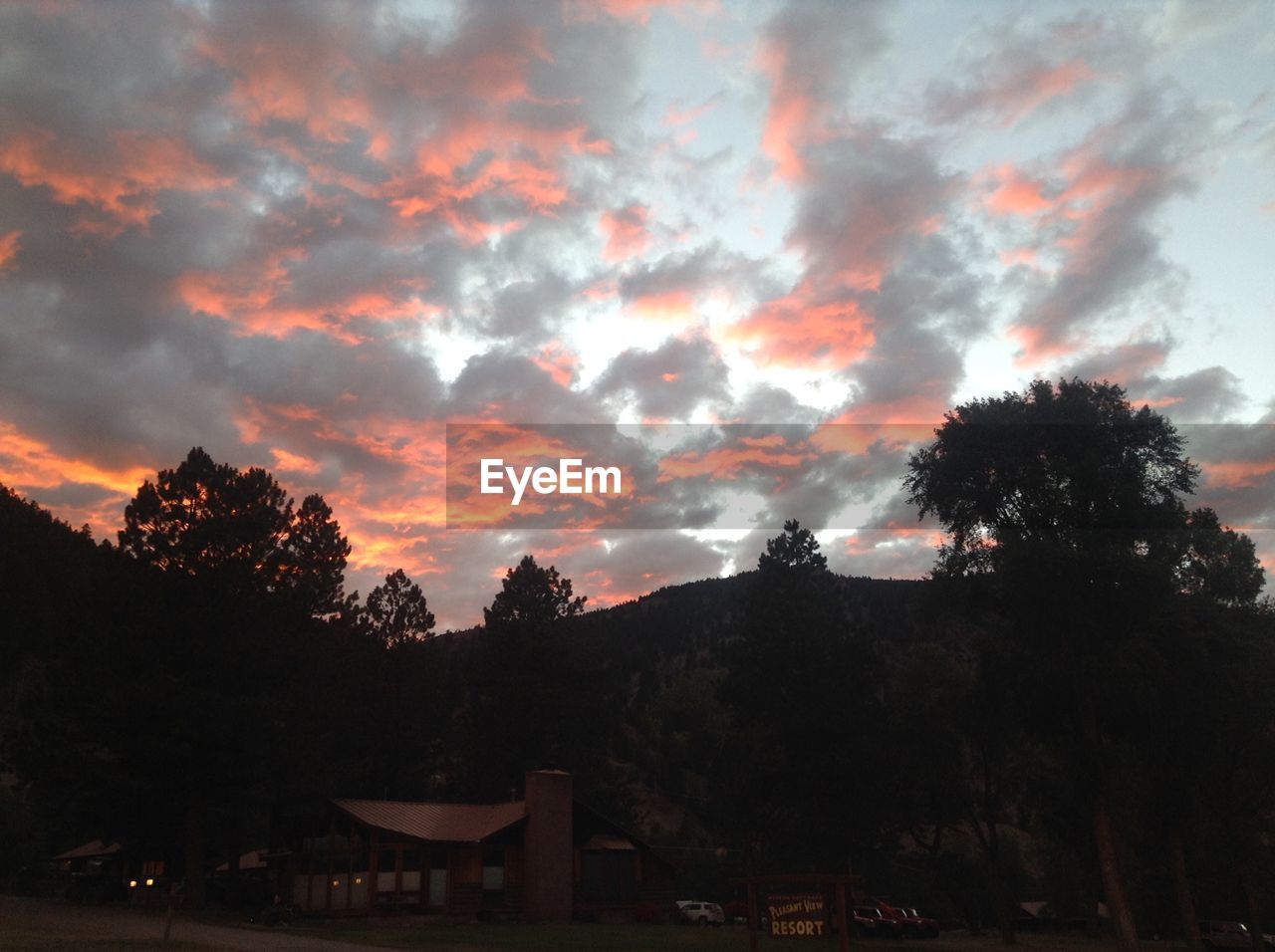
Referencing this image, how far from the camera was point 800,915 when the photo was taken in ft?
71.9

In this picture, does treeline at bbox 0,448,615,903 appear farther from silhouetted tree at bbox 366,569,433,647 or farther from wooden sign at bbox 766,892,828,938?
wooden sign at bbox 766,892,828,938

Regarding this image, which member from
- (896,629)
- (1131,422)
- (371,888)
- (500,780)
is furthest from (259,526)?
(896,629)

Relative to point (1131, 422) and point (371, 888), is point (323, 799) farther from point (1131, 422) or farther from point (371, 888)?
point (1131, 422)

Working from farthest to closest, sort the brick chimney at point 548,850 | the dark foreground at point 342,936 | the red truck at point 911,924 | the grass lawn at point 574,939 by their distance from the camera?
the red truck at point 911,924 → the brick chimney at point 548,850 → the grass lawn at point 574,939 → the dark foreground at point 342,936

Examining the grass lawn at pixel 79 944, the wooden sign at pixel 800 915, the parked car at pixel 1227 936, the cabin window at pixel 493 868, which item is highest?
the wooden sign at pixel 800 915

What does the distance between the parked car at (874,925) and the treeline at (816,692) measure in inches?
151

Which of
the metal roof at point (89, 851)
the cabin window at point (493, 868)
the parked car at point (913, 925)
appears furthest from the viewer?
the metal roof at point (89, 851)


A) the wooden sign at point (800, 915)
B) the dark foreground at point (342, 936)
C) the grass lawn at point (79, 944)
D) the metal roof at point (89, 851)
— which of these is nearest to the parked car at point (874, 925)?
the dark foreground at point (342, 936)

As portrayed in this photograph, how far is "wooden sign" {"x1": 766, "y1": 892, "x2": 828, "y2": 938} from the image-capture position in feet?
70.2

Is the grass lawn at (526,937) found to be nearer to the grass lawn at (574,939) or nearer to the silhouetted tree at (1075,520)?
the grass lawn at (574,939)

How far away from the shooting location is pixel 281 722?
4525 cm

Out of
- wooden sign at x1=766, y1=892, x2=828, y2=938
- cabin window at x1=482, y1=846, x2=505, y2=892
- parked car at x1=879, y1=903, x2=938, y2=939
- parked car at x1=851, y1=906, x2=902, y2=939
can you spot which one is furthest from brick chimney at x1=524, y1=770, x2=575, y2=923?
wooden sign at x1=766, y1=892, x2=828, y2=938

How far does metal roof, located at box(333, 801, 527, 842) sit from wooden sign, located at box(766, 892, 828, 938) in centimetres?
2330

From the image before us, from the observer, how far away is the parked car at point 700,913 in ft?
172
